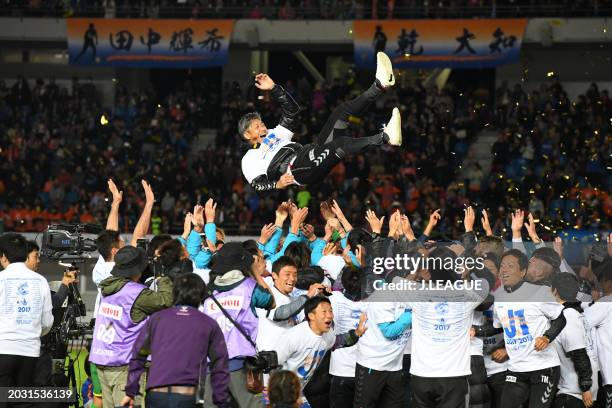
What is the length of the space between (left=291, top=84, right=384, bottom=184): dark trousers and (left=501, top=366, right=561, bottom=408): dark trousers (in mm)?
2497

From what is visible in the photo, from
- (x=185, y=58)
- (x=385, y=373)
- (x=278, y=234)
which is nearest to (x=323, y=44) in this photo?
(x=185, y=58)

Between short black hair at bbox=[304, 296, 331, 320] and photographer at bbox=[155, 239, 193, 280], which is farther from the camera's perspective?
photographer at bbox=[155, 239, 193, 280]

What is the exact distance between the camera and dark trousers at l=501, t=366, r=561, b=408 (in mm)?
9086

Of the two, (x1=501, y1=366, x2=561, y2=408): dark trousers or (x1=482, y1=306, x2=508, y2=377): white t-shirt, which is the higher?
(x1=482, y1=306, x2=508, y2=377): white t-shirt

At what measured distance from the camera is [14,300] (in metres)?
8.85

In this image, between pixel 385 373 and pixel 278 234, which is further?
pixel 278 234

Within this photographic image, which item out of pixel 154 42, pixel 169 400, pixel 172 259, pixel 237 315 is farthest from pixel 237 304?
pixel 154 42

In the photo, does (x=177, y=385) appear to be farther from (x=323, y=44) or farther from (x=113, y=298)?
(x=323, y=44)

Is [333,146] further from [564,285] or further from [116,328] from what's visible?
[116,328]

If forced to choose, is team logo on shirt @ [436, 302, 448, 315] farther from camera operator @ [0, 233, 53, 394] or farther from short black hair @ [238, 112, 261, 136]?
camera operator @ [0, 233, 53, 394]

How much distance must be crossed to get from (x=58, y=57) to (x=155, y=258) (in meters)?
22.9

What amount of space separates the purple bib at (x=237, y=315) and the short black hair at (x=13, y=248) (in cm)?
181

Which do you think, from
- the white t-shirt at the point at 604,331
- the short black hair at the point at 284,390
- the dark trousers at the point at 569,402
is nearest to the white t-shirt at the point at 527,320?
the dark trousers at the point at 569,402

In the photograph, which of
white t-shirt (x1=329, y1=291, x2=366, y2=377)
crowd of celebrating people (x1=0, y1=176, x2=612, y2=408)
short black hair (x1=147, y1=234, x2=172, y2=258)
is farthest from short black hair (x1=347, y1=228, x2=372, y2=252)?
short black hair (x1=147, y1=234, x2=172, y2=258)
